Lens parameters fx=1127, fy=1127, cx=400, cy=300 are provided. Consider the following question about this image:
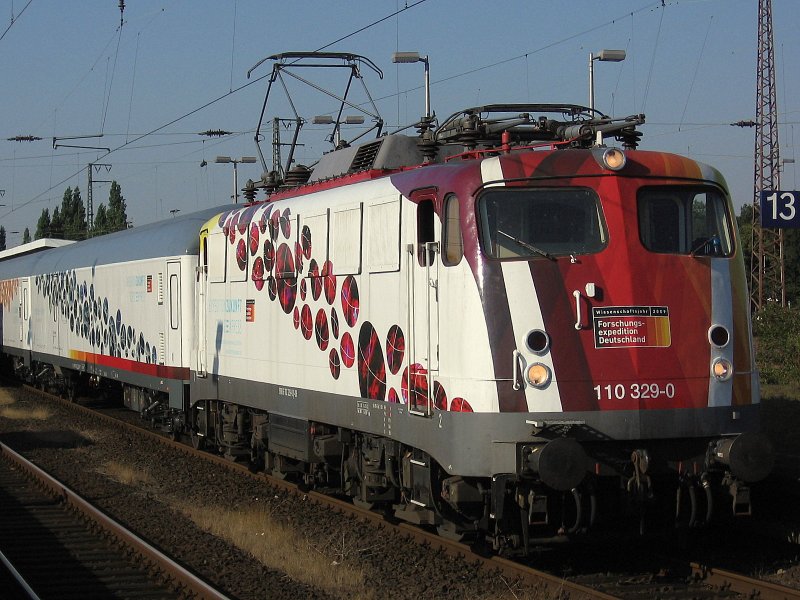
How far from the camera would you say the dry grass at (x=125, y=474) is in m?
16.0

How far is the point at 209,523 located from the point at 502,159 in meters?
5.83

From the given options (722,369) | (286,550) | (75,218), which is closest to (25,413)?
(286,550)

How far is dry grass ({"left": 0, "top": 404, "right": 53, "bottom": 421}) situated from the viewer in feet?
82.2

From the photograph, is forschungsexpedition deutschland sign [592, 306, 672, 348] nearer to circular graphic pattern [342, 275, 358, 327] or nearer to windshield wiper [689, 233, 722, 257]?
windshield wiper [689, 233, 722, 257]

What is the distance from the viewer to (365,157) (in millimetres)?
12406

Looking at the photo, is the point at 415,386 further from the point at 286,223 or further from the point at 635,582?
the point at 286,223

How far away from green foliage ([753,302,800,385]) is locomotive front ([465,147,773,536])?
1265cm

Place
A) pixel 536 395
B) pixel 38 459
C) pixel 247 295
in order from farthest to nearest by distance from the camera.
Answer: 1. pixel 38 459
2. pixel 247 295
3. pixel 536 395

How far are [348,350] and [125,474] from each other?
21.7ft

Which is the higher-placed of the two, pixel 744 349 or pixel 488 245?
pixel 488 245

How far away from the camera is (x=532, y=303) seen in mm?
8914

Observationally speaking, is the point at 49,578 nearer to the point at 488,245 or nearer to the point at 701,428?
the point at 488,245

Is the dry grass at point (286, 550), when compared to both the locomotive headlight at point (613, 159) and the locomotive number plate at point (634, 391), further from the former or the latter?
the locomotive headlight at point (613, 159)

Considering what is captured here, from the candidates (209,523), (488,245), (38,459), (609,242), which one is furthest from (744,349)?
(38,459)
